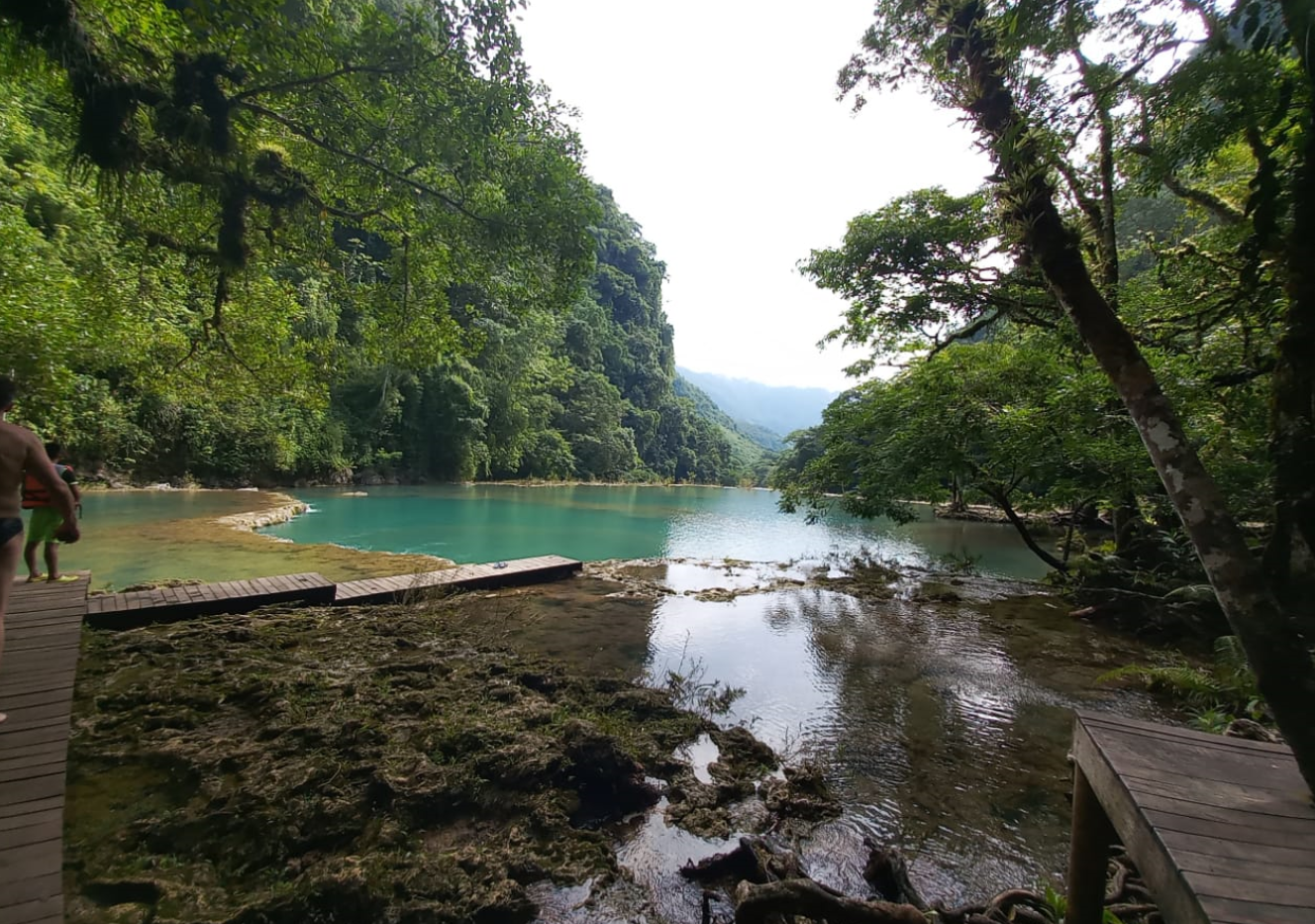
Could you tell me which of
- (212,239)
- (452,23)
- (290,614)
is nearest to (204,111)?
(452,23)

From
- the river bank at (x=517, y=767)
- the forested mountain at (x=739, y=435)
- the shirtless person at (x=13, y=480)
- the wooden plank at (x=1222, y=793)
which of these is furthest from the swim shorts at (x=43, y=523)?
the forested mountain at (x=739, y=435)

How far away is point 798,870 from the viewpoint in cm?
283

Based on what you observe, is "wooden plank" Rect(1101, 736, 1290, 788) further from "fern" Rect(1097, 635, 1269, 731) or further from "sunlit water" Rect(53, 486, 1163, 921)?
"fern" Rect(1097, 635, 1269, 731)

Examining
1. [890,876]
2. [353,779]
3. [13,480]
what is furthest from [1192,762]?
[13,480]

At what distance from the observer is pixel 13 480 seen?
129 inches

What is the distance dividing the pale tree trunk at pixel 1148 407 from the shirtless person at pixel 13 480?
529 centimetres

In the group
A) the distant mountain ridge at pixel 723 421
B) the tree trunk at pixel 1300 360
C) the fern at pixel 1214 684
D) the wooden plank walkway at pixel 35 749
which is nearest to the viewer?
the wooden plank walkway at pixel 35 749

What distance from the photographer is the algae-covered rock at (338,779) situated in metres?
2.48

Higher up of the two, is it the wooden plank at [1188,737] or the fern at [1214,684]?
the wooden plank at [1188,737]

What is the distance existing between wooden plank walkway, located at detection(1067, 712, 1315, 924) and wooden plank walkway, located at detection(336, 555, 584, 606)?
24.1 ft

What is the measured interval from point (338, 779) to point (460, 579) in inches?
213

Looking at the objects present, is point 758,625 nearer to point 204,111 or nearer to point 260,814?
point 260,814

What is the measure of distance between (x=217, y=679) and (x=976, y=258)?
10.7m

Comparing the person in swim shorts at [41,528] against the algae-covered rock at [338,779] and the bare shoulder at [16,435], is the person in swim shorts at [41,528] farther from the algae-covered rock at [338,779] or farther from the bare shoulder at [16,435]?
the bare shoulder at [16,435]
